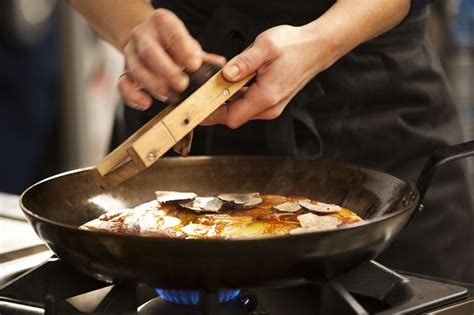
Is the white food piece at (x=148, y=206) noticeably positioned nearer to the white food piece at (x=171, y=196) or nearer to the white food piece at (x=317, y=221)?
the white food piece at (x=171, y=196)

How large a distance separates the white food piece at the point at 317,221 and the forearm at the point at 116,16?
54 cm

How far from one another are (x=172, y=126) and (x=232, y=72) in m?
0.14

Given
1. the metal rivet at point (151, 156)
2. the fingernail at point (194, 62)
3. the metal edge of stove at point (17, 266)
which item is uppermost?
the fingernail at point (194, 62)

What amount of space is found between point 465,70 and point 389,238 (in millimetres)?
4865

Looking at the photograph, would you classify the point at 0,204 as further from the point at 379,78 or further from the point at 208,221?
the point at 379,78

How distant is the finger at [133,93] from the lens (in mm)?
1428

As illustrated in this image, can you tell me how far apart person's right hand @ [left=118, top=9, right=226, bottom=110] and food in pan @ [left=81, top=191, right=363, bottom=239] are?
21 centimetres

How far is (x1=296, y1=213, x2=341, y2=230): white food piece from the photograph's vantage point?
132 centimetres

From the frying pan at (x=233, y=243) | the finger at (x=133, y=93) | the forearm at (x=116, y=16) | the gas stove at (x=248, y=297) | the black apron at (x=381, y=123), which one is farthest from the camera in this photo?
the black apron at (x=381, y=123)

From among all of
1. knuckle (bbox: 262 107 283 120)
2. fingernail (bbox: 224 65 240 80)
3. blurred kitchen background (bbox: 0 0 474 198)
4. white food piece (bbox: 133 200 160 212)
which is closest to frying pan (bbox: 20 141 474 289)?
white food piece (bbox: 133 200 160 212)

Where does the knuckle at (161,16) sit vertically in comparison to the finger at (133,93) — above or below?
above

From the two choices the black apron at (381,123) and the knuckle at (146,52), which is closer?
the knuckle at (146,52)

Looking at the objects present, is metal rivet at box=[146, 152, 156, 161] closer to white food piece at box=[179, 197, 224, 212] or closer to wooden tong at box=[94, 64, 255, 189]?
wooden tong at box=[94, 64, 255, 189]

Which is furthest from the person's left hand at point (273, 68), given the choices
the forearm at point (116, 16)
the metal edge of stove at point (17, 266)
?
the metal edge of stove at point (17, 266)
